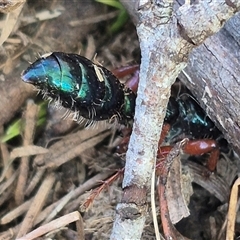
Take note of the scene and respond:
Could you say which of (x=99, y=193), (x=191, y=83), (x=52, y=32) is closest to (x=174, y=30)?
(x=191, y=83)

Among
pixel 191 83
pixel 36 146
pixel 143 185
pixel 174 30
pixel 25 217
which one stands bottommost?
pixel 25 217

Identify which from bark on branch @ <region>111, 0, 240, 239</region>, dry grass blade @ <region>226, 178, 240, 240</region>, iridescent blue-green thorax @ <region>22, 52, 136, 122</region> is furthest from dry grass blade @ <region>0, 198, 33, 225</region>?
dry grass blade @ <region>226, 178, 240, 240</region>

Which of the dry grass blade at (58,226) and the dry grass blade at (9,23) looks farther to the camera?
the dry grass blade at (9,23)

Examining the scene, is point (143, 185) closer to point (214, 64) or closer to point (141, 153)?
point (141, 153)

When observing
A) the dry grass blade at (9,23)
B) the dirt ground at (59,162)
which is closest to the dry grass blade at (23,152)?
the dirt ground at (59,162)

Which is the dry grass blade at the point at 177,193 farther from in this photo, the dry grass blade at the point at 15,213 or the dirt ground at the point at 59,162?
the dry grass blade at the point at 15,213

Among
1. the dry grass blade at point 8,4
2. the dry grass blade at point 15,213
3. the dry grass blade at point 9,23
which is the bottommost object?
the dry grass blade at point 15,213
